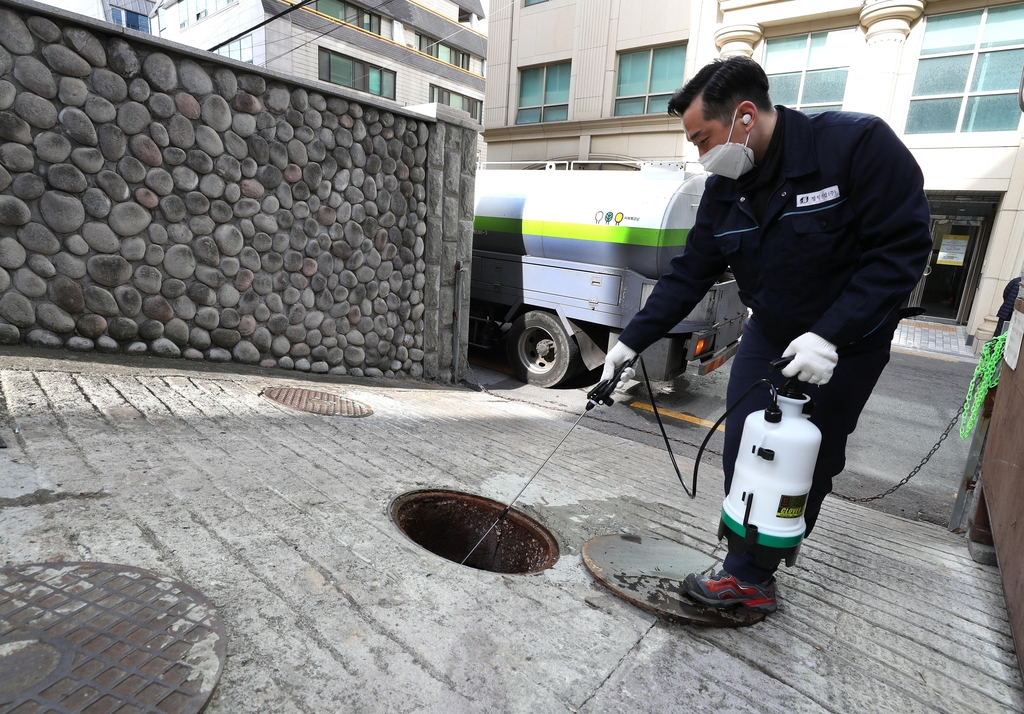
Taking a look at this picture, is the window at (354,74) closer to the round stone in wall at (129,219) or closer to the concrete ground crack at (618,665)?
the round stone in wall at (129,219)

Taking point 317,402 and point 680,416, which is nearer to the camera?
point 317,402

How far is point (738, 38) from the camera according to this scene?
13.9m

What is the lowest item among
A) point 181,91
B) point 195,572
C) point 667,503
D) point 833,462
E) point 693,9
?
point 667,503

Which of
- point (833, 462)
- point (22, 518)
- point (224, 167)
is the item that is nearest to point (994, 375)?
point (833, 462)

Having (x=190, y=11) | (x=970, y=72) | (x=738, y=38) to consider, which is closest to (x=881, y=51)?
(x=970, y=72)

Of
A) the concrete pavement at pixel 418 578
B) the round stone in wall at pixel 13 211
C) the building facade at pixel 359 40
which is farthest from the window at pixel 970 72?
the building facade at pixel 359 40

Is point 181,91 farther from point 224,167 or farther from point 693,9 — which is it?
point 693,9

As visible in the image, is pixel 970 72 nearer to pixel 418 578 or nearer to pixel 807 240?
pixel 807 240

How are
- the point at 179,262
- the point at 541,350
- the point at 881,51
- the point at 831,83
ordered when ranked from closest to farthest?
1. the point at 179,262
2. the point at 541,350
3. the point at 881,51
4. the point at 831,83

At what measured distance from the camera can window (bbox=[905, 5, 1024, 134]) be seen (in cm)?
1170

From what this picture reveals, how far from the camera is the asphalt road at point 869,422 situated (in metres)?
4.95

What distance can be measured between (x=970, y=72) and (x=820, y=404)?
48.0 ft

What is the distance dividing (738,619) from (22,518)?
2849mm

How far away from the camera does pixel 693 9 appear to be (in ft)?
47.6
